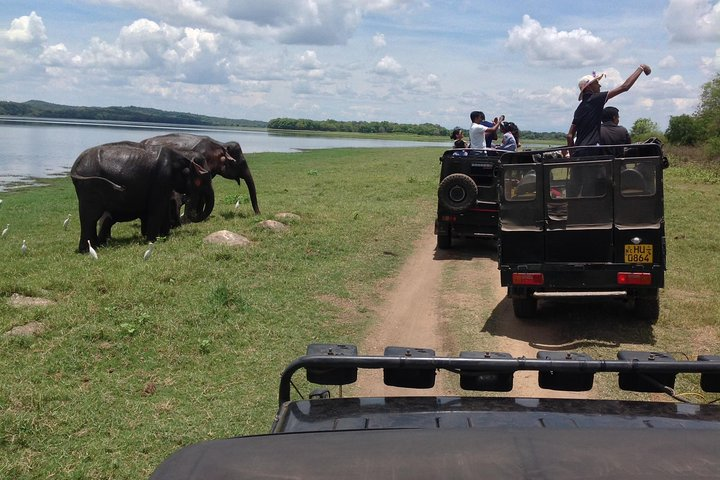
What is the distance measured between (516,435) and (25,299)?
8.20 m

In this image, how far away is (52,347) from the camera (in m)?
6.85

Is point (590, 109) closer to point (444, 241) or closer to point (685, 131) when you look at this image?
point (444, 241)

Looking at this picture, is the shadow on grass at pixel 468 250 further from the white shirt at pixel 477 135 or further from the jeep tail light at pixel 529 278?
the jeep tail light at pixel 529 278

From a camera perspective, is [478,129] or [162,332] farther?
[478,129]

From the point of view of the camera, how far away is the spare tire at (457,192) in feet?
40.1

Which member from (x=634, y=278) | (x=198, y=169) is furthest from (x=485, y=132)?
(x=634, y=278)

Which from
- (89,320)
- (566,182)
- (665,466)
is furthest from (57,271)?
(665,466)

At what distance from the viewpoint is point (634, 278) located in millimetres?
7598

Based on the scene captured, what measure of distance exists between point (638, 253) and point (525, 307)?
5.04 feet

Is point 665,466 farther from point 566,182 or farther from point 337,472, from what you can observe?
point 566,182

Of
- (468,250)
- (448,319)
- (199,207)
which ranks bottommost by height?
(448,319)

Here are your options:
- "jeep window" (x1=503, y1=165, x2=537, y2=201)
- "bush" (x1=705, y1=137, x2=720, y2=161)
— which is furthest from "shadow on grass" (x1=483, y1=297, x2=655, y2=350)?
"bush" (x1=705, y1=137, x2=720, y2=161)

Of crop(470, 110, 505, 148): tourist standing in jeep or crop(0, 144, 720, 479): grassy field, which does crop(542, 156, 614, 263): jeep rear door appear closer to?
crop(0, 144, 720, 479): grassy field

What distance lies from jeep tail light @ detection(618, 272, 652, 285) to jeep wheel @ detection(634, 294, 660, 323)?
593 mm
